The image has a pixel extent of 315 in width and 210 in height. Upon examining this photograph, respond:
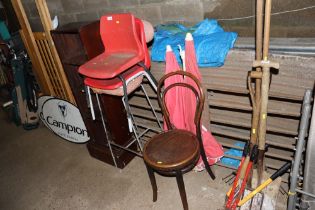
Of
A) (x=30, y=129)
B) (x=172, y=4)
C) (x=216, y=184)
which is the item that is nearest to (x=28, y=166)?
(x=30, y=129)

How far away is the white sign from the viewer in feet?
11.3

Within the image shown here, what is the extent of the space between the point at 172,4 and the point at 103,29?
79 centimetres

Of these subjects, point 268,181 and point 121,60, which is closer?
point 268,181

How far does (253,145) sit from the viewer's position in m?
2.17

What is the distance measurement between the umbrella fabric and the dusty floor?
0.75 m

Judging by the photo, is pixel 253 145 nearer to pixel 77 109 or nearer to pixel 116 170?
pixel 116 170

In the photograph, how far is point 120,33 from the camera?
93.7 inches

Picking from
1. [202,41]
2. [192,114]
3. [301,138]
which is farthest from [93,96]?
[301,138]

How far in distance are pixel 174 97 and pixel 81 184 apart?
1.61 metres

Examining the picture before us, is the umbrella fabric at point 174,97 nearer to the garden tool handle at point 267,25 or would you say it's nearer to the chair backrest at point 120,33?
the chair backrest at point 120,33

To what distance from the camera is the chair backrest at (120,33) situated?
2277 mm

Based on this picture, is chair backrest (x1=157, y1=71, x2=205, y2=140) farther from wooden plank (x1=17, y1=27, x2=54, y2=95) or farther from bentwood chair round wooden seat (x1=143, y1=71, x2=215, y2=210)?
wooden plank (x1=17, y1=27, x2=54, y2=95)

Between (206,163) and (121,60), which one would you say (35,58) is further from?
(206,163)

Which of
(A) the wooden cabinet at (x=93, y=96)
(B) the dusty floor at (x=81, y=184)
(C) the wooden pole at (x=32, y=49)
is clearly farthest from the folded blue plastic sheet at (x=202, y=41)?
(C) the wooden pole at (x=32, y=49)
